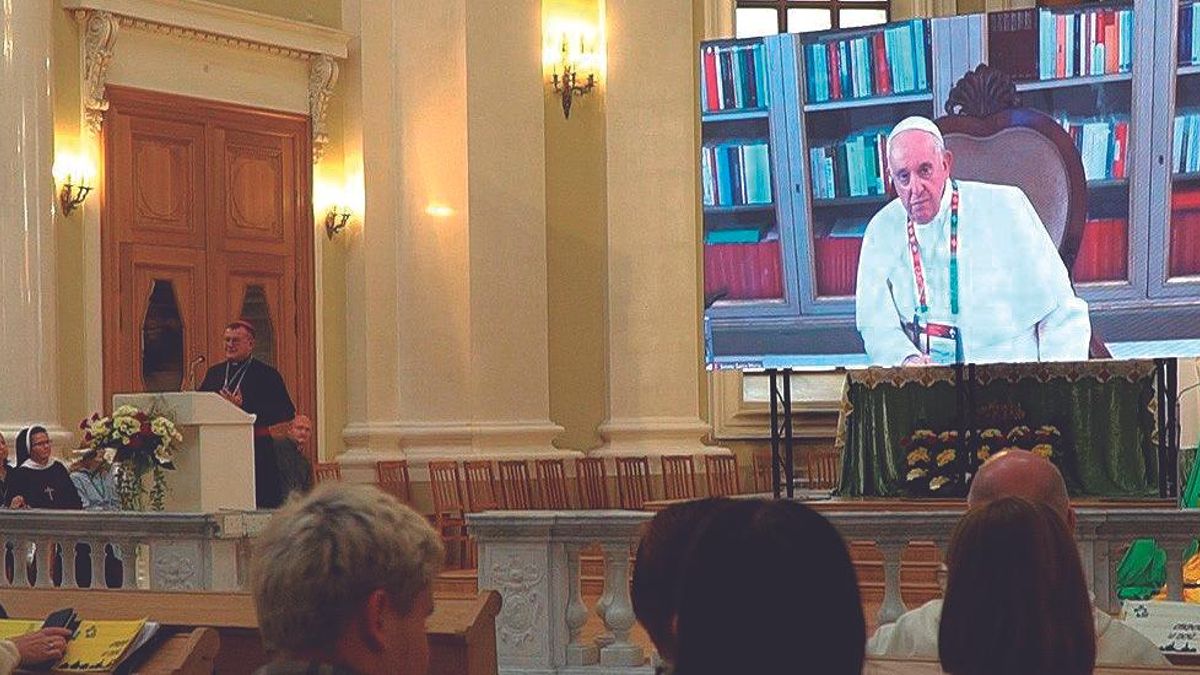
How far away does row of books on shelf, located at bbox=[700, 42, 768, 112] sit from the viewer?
13367 mm

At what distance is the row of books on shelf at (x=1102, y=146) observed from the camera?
12461 mm

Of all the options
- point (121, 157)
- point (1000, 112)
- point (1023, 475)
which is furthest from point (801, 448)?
point (1023, 475)

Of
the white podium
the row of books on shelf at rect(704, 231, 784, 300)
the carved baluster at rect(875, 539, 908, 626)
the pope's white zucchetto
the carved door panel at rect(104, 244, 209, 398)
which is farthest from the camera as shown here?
the row of books on shelf at rect(704, 231, 784, 300)

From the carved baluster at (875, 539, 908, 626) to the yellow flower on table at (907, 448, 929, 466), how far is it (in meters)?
6.06

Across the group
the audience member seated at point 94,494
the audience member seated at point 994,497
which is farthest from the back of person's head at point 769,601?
the audience member seated at point 94,494

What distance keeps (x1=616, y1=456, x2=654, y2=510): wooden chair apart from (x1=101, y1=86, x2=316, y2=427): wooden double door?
2.40m

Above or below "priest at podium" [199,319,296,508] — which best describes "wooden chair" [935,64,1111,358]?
above

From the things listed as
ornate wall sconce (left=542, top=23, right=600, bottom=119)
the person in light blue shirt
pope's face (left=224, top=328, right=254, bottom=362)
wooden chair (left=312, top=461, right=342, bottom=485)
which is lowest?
wooden chair (left=312, top=461, right=342, bottom=485)

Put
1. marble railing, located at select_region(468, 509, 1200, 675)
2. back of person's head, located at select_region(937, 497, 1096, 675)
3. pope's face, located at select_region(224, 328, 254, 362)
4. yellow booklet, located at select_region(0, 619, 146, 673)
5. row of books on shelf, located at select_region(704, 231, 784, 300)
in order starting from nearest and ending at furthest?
back of person's head, located at select_region(937, 497, 1096, 675) < yellow booklet, located at select_region(0, 619, 146, 673) < marble railing, located at select_region(468, 509, 1200, 675) < pope's face, located at select_region(224, 328, 254, 362) < row of books on shelf, located at select_region(704, 231, 784, 300)

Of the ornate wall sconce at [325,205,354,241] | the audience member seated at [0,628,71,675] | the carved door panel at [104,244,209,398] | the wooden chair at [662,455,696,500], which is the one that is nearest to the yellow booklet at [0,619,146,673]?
the audience member seated at [0,628,71,675]

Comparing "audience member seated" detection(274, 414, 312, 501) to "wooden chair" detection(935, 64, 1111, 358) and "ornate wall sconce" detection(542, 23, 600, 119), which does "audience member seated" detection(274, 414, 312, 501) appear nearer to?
"wooden chair" detection(935, 64, 1111, 358)

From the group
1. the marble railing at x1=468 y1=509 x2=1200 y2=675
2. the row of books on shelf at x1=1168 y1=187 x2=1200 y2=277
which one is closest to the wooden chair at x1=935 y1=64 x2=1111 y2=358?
the row of books on shelf at x1=1168 y1=187 x2=1200 y2=277

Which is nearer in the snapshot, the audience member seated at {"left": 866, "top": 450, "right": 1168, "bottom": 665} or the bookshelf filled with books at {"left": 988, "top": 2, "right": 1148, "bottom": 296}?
the audience member seated at {"left": 866, "top": 450, "right": 1168, "bottom": 665}

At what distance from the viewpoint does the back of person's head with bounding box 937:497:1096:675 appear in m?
2.88
